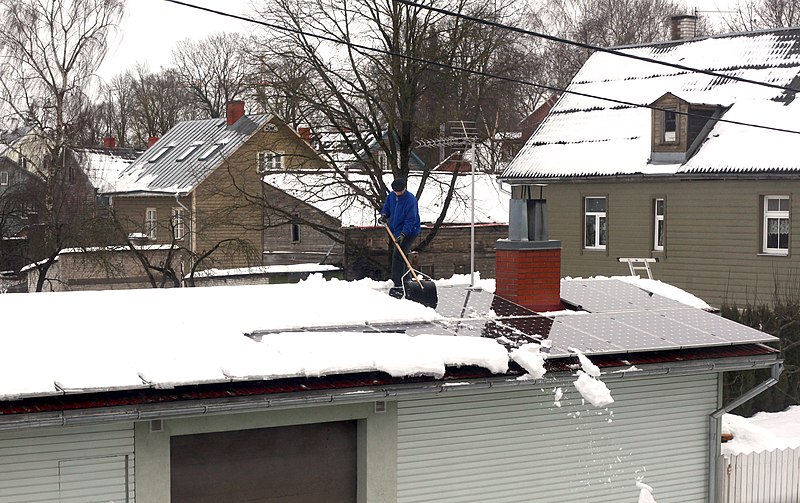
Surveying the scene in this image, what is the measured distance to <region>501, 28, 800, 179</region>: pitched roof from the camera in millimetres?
26047

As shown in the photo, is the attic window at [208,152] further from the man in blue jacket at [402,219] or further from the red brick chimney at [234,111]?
the man in blue jacket at [402,219]

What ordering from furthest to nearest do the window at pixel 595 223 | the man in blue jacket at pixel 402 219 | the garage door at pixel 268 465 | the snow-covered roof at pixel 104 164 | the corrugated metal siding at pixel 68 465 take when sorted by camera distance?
the snow-covered roof at pixel 104 164 → the window at pixel 595 223 → the man in blue jacket at pixel 402 219 → the garage door at pixel 268 465 → the corrugated metal siding at pixel 68 465

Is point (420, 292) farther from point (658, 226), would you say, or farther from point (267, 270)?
point (267, 270)

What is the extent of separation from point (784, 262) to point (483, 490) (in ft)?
52.5

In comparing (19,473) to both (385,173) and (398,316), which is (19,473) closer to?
(398,316)

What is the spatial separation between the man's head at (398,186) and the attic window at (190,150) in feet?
126

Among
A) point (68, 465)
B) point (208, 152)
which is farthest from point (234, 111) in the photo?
point (68, 465)

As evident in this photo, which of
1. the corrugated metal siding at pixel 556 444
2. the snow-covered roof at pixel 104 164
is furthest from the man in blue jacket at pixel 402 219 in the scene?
the snow-covered roof at pixel 104 164

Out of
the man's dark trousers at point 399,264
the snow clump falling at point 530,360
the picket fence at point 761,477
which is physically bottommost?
the picket fence at point 761,477

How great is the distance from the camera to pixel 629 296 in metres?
14.8

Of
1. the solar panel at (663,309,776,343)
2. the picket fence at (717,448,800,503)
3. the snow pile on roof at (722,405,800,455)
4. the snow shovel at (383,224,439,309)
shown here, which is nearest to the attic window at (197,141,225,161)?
the snow pile on roof at (722,405,800,455)

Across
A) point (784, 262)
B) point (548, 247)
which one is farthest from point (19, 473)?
point (784, 262)

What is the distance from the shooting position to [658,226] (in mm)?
28547

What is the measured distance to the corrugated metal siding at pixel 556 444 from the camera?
11.4 meters
